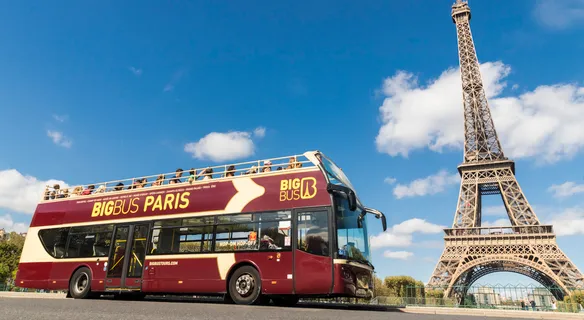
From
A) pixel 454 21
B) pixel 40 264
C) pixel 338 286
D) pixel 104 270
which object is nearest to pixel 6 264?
pixel 40 264

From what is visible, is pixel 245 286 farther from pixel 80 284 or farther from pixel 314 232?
pixel 80 284

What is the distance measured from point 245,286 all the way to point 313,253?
198cm

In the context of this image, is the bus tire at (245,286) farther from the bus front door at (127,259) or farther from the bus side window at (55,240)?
the bus side window at (55,240)

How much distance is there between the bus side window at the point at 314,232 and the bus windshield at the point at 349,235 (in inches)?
12.1

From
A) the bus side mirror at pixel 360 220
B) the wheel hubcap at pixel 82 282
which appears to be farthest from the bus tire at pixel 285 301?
the wheel hubcap at pixel 82 282

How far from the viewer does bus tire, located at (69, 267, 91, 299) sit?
11.3 m

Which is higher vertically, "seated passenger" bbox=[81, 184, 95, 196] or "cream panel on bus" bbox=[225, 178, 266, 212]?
"seated passenger" bbox=[81, 184, 95, 196]

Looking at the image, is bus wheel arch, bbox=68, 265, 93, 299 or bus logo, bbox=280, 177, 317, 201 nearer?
bus logo, bbox=280, 177, 317, 201

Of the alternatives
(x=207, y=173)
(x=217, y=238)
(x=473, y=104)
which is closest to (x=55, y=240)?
(x=207, y=173)

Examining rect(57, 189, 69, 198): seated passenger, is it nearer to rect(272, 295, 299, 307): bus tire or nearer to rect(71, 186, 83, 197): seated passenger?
rect(71, 186, 83, 197): seated passenger

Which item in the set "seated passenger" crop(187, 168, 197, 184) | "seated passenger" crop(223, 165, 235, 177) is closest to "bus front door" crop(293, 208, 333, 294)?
"seated passenger" crop(223, 165, 235, 177)

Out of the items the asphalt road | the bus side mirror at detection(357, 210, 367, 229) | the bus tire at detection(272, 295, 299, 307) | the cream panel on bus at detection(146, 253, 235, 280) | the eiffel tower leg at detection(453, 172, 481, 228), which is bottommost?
the asphalt road

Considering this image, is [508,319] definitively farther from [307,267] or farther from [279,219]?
[279,219]

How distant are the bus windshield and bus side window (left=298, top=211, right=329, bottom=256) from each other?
306 mm
